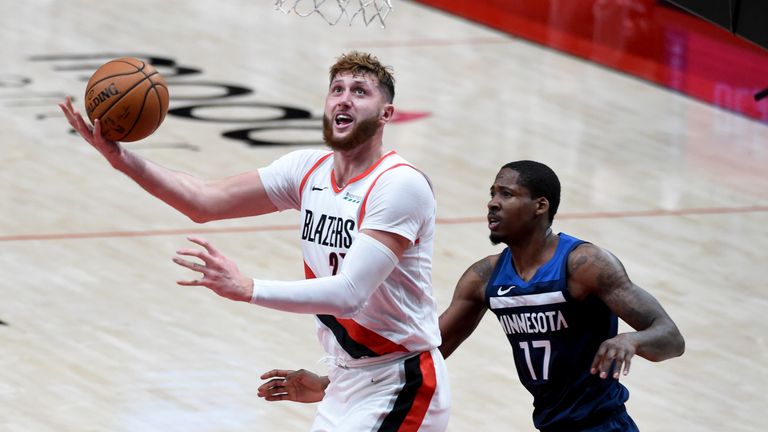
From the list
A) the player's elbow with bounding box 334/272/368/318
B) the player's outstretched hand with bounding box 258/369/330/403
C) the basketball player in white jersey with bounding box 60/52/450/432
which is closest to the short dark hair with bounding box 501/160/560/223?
the basketball player in white jersey with bounding box 60/52/450/432

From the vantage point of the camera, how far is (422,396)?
4.86 m

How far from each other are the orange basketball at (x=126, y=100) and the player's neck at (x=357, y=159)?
0.69m

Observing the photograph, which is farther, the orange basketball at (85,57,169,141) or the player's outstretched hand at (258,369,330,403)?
the player's outstretched hand at (258,369,330,403)

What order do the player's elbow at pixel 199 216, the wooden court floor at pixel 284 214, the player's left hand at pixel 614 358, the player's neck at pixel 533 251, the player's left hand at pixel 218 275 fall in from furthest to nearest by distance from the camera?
the wooden court floor at pixel 284 214 → the player's elbow at pixel 199 216 → the player's neck at pixel 533 251 → the player's left hand at pixel 614 358 → the player's left hand at pixel 218 275

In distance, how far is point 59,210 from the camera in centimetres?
998

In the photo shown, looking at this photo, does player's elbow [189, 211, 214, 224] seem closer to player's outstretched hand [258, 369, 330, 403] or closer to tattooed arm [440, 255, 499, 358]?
player's outstretched hand [258, 369, 330, 403]

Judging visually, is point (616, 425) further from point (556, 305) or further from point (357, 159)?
point (357, 159)

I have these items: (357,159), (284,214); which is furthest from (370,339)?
(284,214)

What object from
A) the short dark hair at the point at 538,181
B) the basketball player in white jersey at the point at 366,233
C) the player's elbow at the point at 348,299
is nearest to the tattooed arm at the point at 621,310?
the short dark hair at the point at 538,181

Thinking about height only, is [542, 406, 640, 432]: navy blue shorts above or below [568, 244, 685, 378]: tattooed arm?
below

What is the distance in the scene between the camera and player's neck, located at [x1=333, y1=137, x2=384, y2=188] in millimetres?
4848

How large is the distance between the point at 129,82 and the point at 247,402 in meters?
2.34

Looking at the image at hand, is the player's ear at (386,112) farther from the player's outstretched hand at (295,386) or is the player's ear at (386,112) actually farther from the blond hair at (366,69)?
the player's outstretched hand at (295,386)

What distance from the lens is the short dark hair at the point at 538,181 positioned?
16.5ft
